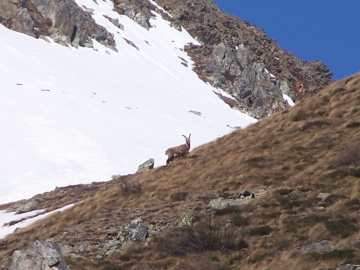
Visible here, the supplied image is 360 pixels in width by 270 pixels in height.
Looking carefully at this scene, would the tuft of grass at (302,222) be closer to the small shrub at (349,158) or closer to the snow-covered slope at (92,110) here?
the small shrub at (349,158)

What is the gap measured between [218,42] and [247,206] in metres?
99.6

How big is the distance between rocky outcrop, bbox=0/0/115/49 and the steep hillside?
56.5 metres

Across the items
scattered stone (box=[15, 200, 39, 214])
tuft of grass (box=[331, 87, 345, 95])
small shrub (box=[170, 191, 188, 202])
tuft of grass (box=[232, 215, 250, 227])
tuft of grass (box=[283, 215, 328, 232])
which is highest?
tuft of grass (box=[331, 87, 345, 95])

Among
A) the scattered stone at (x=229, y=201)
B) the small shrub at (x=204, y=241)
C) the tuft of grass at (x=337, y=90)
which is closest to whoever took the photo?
the small shrub at (x=204, y=241)

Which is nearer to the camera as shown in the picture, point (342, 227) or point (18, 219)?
point (342, 227)

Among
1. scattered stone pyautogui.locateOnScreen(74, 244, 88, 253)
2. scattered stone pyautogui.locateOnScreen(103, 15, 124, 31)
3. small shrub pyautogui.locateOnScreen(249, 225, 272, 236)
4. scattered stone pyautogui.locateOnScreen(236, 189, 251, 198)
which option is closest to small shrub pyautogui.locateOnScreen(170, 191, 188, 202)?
scattered stone pyautogui.locateOnScreen(236, 189, 251, 198)

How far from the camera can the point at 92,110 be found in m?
59.2

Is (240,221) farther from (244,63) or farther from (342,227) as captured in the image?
(244,63)

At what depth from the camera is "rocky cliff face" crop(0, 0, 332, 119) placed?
271 ft

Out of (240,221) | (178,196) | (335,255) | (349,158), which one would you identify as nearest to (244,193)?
(240,221)

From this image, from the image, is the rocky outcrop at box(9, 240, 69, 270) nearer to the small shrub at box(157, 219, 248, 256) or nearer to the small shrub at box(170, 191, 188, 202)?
the small shrub at box(157, 219, 248, 256)

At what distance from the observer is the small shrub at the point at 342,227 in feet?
44.5

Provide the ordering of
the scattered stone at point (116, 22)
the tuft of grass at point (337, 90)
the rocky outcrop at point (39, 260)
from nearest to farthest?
the rocky outcrop at point (39, 260), the tuft of grass at point (337, 90), the scattered stone at point (116, 22)

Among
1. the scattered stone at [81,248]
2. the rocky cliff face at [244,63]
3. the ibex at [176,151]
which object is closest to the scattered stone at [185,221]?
the scattered stone at [81,248]
